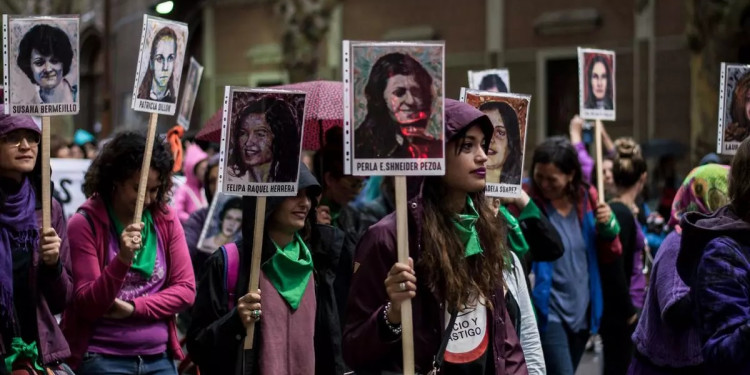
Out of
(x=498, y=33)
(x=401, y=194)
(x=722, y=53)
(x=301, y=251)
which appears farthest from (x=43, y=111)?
(x=498, y=33)

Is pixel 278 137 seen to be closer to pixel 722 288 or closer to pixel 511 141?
pixel 511 141

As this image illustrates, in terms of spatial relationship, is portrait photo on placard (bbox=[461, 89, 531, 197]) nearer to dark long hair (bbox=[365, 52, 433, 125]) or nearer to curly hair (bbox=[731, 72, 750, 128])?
curly hair (bbox=[731, 72, 750, 128])

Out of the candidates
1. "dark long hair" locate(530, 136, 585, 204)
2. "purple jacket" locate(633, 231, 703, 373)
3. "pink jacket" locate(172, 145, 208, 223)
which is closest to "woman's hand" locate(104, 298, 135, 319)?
"purple jacket" locate(633, 231, 703, 373)

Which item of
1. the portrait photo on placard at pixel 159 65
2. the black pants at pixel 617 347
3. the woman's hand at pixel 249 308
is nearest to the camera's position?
the woman's hand at pixel 249 308

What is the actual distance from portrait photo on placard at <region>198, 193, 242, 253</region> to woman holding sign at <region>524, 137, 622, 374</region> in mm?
1822

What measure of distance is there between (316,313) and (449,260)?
1036mm

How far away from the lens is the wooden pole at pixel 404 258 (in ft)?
14.0

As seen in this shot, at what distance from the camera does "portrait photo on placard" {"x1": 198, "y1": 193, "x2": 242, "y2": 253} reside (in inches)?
318

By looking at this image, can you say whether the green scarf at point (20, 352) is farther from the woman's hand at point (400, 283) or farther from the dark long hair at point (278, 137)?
the woman's hand at point (400, 283)

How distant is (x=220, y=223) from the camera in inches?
320

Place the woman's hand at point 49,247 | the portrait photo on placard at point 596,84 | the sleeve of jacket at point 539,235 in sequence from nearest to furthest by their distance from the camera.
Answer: the woman's hand at point 49,247
the sleeve of jacket at point 539,235
the portrait photo on placard at point 596,84

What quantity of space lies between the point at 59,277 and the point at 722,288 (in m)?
2.54

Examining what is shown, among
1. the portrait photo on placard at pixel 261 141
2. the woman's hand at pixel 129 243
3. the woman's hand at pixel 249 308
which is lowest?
the woman's hand at pixel 249 308

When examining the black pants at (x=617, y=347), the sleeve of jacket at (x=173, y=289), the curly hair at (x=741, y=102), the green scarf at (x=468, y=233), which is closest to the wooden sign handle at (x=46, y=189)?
the sleeve of jacket at (x=173, y=289)
